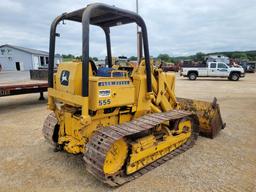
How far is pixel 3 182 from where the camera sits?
3561 mm

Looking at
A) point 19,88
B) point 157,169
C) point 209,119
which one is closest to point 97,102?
point 157,169

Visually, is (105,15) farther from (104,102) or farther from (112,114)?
(112,114)

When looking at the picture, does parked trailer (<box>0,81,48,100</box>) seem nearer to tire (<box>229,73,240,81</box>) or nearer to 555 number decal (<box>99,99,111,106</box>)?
555 number decal (<box>99,99,111,106</box>)

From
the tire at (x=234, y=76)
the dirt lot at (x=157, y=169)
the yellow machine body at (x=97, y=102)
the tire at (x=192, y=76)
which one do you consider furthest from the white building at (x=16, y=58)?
the yellow machine body at (x=97, y=102)

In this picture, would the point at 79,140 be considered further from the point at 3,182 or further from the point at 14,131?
the point at 14,131

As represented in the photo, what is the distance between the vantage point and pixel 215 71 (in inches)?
883

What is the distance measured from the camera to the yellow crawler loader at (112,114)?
3303mm

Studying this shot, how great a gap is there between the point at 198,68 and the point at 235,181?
2093 cm

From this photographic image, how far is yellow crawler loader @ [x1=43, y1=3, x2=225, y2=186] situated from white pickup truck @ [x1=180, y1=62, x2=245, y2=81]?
19.1 metres

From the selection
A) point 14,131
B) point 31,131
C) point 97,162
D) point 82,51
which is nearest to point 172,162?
point 97,162

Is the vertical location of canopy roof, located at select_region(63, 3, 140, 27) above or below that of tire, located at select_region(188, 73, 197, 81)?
above

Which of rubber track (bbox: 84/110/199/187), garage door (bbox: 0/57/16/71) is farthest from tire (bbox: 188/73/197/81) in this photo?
garage door (bbox: 0/57/16/71)

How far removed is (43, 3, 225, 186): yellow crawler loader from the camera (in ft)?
10.8

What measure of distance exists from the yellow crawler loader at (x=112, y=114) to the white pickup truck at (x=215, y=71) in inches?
752
